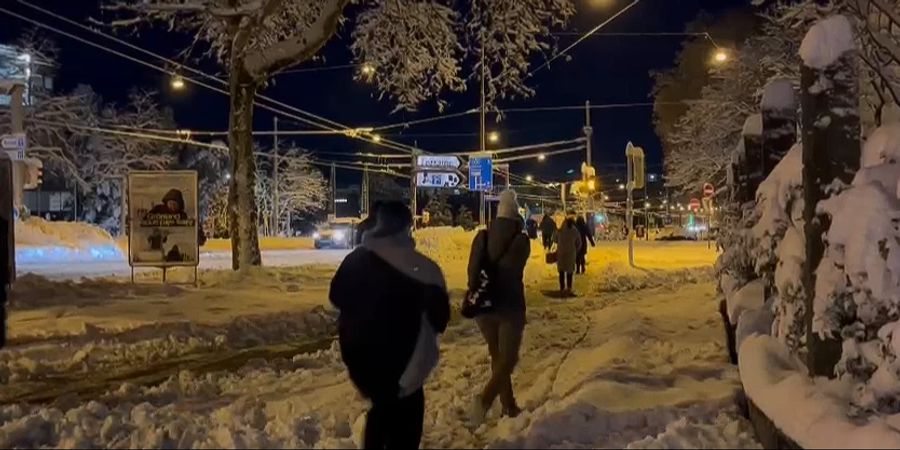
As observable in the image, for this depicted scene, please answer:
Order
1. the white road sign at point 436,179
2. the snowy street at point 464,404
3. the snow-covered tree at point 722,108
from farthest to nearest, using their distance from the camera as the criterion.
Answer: the snow-covered tree at point 722,108 < the white road sign at point 436,179 < the snowy street at point 464,404

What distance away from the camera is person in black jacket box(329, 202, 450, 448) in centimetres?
487

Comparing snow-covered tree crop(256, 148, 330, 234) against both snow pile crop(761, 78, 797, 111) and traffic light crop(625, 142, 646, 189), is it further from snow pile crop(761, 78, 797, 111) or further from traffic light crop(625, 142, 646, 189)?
snow pile crop(761, 78, 797, 111)

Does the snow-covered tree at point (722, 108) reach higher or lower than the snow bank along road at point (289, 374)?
higher

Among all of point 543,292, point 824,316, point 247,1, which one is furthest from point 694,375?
point 247,1

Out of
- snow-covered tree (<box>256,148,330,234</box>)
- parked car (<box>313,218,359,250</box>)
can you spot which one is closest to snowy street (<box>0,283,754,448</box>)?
parked car (<box>313,218,359,250</box>)

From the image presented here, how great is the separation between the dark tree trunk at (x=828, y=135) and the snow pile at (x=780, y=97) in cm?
288

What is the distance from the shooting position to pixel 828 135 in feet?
18.7

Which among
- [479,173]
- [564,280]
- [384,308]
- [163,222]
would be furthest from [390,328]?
[479,173]

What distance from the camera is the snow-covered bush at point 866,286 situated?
15.9 ft

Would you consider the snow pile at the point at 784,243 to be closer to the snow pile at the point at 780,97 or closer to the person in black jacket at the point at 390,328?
the snow pile at the point at 780,97

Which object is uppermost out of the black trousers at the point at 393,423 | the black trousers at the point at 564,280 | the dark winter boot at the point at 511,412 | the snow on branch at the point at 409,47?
the snow on branch at the point at 409,47

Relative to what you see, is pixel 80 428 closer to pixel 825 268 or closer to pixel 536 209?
pixel 825 268

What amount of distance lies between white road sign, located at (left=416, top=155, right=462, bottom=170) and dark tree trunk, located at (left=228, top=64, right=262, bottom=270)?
965 centimetres

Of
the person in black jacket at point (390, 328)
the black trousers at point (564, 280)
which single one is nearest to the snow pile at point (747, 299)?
the person in black jacket at point (390, 328)
